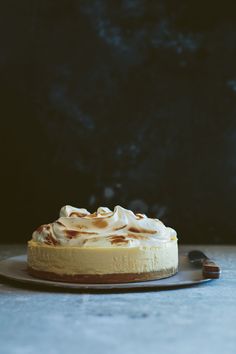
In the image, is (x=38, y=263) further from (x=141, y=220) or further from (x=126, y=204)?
(x=126, y=204)

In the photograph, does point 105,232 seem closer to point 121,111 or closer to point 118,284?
point 118,284

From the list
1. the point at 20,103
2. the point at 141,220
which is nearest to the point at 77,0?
the point at 20,103

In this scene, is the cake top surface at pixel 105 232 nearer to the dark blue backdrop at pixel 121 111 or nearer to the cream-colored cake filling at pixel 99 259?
the cream-colored cake filling at pixel 99 259

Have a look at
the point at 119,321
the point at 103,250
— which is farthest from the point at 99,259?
the point at 119,321

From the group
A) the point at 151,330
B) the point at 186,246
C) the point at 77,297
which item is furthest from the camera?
the point at 186,246

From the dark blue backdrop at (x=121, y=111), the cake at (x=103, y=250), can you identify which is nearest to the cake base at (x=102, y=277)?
the cake at (x=103, y=250)

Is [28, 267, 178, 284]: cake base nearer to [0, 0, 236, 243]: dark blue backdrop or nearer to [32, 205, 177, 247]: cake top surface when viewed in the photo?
[32, 205, 177, 247]: cake top surface
